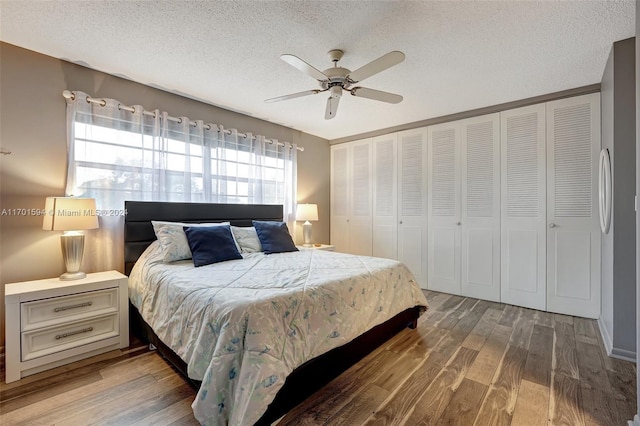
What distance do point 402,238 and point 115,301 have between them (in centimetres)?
363

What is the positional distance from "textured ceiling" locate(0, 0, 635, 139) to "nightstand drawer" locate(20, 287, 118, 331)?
1.98 metres

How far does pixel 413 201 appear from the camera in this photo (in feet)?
14.3

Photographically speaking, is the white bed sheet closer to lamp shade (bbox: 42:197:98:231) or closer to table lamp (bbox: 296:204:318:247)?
lamp shade (bbox: 42:197:98:231)

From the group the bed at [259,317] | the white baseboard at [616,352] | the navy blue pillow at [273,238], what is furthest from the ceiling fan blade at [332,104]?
the white baseboard at [616,352]

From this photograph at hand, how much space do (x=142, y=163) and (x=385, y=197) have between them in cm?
334

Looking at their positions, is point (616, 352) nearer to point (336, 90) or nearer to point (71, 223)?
point (336, 90)

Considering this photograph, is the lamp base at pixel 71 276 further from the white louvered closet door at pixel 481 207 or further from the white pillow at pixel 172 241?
the white louvered closet door at pixel 481 207

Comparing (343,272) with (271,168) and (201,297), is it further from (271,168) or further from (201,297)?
(271,168)

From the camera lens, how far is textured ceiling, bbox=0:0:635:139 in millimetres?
1911

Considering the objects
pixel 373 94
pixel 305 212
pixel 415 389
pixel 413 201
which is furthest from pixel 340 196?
pixel 415 389

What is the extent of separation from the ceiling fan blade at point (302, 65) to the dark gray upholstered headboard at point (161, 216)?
2.00 metres

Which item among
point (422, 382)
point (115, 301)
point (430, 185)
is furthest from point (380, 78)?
point (115, 301)

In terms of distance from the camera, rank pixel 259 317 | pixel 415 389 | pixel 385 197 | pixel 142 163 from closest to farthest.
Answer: pixel 259 317
pixel 415 389
pixel 142 163
pixel 385 197

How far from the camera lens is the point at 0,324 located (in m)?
2.26
